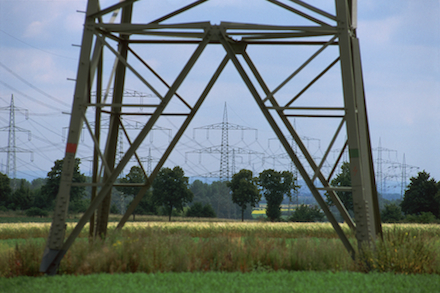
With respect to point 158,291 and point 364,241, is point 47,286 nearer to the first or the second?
point 158,291

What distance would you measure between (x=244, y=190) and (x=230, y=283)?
201ft

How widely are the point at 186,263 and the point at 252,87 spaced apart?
514 centimetres

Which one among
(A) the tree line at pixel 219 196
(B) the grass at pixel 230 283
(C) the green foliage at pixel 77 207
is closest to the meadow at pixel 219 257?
(B) the grass at pixel 230 283

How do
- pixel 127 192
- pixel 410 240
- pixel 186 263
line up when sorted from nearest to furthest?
pixel 186 263 < pixel 410 240 < pixel 127 192

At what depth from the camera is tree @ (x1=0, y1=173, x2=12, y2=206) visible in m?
67.3

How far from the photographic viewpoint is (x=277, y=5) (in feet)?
38.4

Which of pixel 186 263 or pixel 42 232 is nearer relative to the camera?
pixel 186 263

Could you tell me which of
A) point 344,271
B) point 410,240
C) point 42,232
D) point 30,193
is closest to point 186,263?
point 344,271

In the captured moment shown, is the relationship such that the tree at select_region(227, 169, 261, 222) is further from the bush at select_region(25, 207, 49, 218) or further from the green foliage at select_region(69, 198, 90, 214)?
the bush at select_region(25, 207, 49, 218)

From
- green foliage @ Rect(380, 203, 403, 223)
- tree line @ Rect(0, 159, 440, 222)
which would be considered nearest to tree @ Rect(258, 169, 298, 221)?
tree line @ Rect(0, 159, 440, 222)

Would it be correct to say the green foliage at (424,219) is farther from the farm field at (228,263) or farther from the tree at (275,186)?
the farm field at (228,263)

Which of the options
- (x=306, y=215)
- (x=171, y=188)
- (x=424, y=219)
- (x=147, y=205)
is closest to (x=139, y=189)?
(x=147, y=205)

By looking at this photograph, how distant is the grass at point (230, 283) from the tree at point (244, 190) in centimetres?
6015

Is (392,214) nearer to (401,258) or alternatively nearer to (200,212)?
(200,212)
